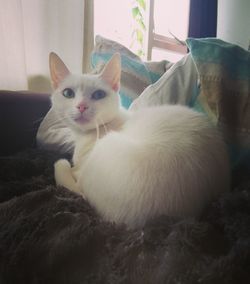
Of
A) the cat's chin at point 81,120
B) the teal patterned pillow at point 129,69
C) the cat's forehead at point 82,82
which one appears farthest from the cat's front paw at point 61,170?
the teal patterned pillow at point 129,69

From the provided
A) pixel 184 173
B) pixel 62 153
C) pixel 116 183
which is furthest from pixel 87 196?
pixel 62 153

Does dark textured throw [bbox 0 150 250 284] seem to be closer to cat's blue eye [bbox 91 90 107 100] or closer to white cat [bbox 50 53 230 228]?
white cat [bbox 50 53 230 228]

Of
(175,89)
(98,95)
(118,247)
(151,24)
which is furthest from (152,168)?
(151,24)

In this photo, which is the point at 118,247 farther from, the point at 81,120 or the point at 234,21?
the point at 234,21

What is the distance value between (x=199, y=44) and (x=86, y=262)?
0.74m

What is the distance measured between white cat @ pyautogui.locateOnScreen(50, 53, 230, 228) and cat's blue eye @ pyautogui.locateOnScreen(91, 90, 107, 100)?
0.03 m

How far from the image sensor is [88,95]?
928mm

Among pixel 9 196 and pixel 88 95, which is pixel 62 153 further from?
pixel 9 196

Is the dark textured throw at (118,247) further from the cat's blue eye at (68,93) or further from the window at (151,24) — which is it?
the window at (151,24)

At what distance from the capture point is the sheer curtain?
4.51 feet

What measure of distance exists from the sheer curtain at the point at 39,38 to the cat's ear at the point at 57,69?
0.44 meters

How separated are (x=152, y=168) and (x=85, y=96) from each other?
41 cm

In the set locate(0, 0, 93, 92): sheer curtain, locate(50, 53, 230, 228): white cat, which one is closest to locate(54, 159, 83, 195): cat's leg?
locate(50, 53, 230, 228): white cat

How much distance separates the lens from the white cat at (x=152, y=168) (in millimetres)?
575
